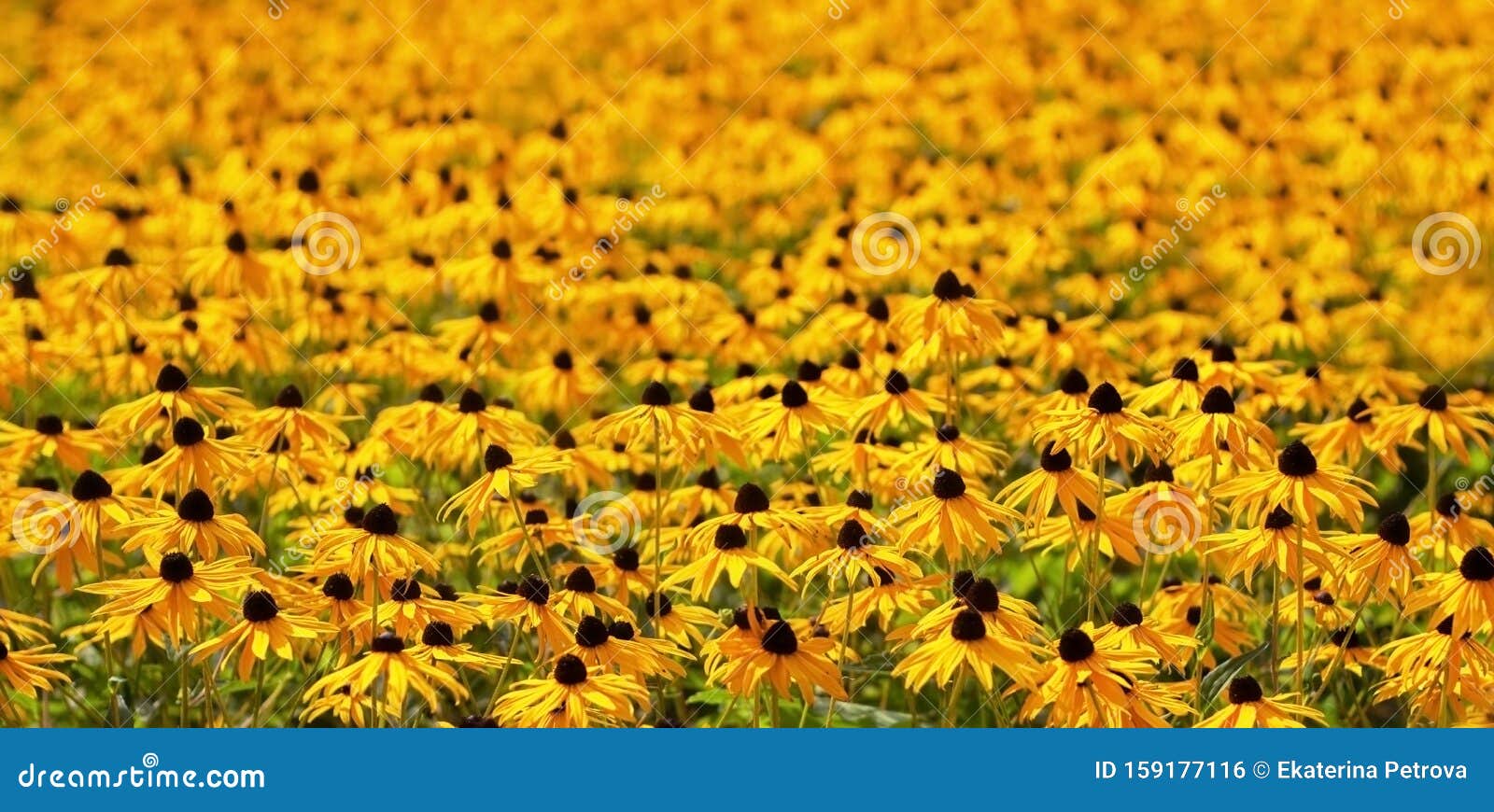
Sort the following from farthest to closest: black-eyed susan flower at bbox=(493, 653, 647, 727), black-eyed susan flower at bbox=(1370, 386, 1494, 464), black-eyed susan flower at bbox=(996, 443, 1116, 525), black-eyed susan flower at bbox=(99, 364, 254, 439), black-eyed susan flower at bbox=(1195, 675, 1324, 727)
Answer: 1. black-eyed susan flower at bbox=(99, 364, 254, 439)
2. black-eyed susan flower at bbox=(1370, 386, 1494, 464)
3. black-eyed susan flower at bbox=(996, 443, 1116, 525)
4. black-eyed susan flower at bbox=(493, 653, 647, 727)
5. black-eyed susan flower at bbox=(1195, 675, 1324, 727)

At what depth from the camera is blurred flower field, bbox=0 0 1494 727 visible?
4.27m

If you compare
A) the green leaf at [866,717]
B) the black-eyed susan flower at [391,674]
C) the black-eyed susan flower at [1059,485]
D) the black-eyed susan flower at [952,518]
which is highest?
the black-eyed susan flower at [1059,485]

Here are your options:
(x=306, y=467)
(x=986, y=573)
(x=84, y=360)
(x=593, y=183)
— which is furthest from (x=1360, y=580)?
(x=593, y=183)

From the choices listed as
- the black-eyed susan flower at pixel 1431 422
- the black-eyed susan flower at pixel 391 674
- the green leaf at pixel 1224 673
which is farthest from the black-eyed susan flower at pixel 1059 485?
the black-eyed susan flower at pixel 391 674

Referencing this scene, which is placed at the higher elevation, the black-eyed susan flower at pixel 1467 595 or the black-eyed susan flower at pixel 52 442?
the black-eyed susan flower at pixel 52 442

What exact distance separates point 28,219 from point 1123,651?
17.1ft

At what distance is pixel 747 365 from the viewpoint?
6445mm

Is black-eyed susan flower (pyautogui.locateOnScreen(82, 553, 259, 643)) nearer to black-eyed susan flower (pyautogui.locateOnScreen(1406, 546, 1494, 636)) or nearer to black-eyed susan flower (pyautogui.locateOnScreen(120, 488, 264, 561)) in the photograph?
black-eyed susan flower (pyautogui.locateOnScreen(120, 488, 264, 561))

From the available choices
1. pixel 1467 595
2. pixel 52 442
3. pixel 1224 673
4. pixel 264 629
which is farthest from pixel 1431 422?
pixel 52 442

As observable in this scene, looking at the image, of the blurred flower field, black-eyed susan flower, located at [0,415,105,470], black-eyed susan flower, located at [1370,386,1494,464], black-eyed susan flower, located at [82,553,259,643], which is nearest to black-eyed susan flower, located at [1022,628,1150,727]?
the blurred flower field

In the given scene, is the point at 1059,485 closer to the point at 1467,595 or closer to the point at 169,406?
the point at 1467,595

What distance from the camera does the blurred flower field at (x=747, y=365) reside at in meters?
4.27

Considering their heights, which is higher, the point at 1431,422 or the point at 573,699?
the point at 1431,422

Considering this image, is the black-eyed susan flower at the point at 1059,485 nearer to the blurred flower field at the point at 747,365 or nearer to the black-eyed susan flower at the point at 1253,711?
the blurred flower field at the point at 747,365
